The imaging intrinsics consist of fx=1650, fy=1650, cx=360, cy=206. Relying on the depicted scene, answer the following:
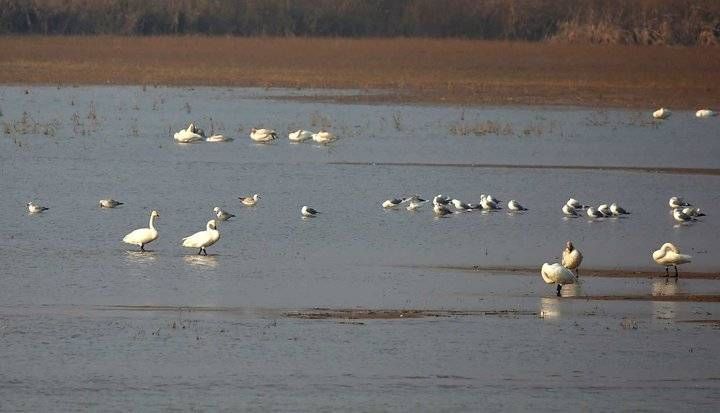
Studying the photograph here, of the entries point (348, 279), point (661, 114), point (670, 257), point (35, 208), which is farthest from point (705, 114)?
point (348, 279)

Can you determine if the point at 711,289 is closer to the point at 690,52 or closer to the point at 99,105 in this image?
the point at 99,105

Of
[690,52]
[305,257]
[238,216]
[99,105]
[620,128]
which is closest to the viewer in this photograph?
[305,257]

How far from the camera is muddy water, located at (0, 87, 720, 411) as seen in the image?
10.6 m

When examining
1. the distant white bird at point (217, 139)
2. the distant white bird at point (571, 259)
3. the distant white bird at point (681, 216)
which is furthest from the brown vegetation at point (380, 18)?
the distant white bird at point (571, 259)

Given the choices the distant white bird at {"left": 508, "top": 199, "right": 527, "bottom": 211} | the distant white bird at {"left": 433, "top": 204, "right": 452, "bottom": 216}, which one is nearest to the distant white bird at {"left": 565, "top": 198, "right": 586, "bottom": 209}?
the distant white bird at {"left": 508, "top": 199, "right": 527, "bottom": 211}

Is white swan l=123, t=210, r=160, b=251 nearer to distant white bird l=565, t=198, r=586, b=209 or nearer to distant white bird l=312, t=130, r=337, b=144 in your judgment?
distant white bird l=565, t=198, r=586, b=209

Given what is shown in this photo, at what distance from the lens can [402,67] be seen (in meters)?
43.4

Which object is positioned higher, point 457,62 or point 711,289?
point 711,289

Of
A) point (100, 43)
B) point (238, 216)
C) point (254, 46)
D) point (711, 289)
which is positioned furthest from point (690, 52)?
point (711, 289)

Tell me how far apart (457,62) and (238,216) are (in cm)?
2629

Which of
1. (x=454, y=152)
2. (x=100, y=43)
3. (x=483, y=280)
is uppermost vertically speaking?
(x=483, y=280)

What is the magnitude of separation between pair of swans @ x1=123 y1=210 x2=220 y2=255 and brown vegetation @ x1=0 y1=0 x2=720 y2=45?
35030 millimetres

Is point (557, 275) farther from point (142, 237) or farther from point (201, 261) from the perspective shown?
point (142, 237)

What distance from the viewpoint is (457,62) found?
44.4m
